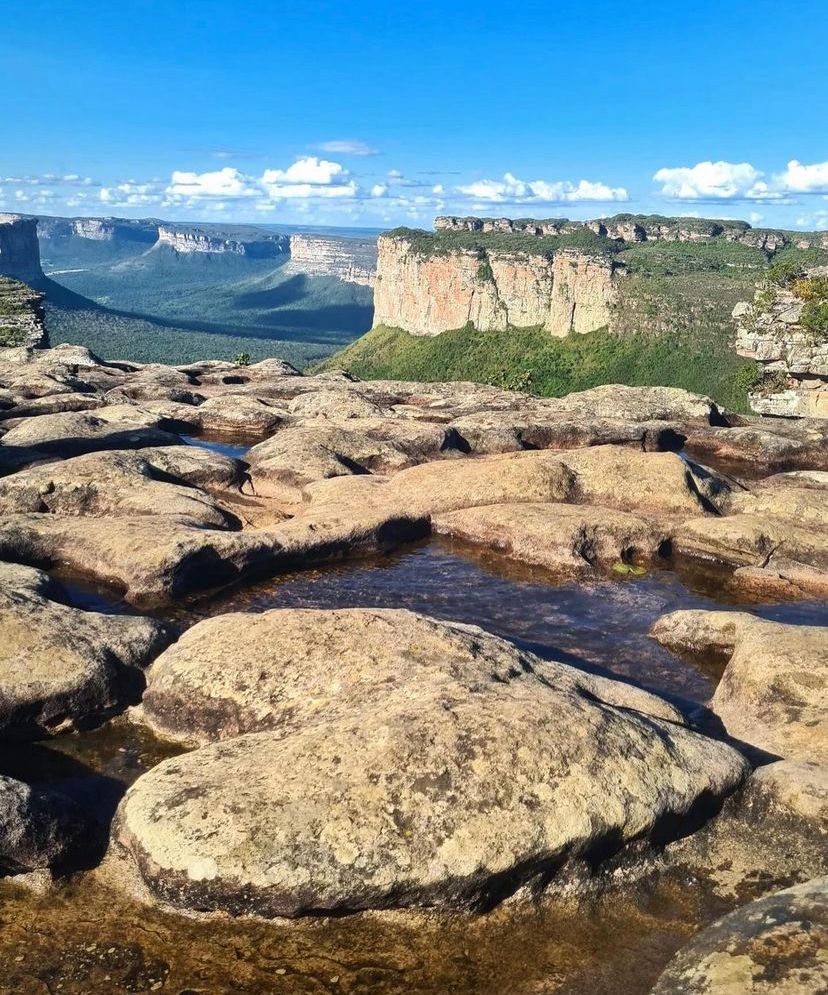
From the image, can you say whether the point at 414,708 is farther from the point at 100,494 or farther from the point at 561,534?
the point at 100,494

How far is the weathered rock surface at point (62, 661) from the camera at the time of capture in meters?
15.5

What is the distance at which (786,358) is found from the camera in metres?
56.7

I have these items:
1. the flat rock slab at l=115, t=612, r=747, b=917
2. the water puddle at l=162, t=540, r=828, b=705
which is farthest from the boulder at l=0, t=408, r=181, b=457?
the flat rock slab at l=115, t=612, r=747, b=917

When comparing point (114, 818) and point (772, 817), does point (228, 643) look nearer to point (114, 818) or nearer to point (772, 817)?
point (114, 818)

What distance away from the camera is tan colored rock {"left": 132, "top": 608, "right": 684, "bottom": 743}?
50.1ft

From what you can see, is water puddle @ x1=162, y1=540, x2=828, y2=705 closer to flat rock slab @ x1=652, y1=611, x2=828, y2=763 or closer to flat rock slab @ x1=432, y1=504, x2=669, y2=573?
flat rock slab @ x1=432, y1=504, x2=669, y2=573

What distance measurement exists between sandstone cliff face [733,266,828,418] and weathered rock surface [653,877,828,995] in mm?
50168

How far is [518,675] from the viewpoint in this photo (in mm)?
15758

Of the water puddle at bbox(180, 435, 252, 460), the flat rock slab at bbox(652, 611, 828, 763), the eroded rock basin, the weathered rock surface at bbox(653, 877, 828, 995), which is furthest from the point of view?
the water puddle at bbox(180, 435, 252, 460)

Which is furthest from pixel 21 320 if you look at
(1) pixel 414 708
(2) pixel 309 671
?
(1) pixel 414 708

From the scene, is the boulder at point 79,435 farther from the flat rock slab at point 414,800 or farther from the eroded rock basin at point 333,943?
the flat rock slab at point 414,800

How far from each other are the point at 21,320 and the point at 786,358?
3008 inches

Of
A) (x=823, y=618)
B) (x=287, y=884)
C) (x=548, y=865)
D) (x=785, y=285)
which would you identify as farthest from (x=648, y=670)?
(x=785, y=285)

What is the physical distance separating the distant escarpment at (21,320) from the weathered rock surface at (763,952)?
73.3 meters
